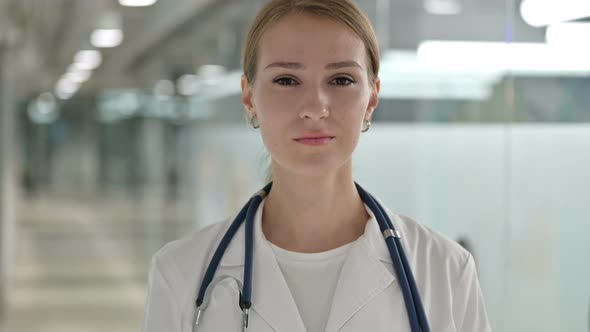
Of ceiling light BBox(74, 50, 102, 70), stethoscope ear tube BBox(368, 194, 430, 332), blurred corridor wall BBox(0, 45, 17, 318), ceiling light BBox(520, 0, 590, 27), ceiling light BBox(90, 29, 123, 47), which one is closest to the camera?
stethoscope ear tube BBox(368, 194, 430, 332)

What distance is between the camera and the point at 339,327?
4.53 ft

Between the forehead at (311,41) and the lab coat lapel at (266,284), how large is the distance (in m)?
0.30

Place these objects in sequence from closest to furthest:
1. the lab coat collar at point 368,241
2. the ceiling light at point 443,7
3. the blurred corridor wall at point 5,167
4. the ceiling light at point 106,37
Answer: the lab coat collar at point 368,241 < the ceiling light at point 443,7 < the ceiling light at point 106,37 < the blurred corridor wall at point 5,167

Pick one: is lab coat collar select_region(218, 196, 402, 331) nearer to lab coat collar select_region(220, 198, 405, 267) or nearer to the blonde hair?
lab coat collar select_region(220, 198, 405, 267)

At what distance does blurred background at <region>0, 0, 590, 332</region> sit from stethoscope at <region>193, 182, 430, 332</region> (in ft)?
1.18

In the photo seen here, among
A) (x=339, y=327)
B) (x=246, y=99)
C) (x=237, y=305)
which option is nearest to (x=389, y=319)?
(x=339, y=327)

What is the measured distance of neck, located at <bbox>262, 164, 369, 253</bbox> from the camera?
1.47 m

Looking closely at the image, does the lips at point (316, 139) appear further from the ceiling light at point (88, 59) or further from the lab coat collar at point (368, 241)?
the ceiling light at point (88, 59)

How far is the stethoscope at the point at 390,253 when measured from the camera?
136 centimetres

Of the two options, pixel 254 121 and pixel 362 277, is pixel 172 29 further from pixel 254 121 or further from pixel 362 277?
pixel 362 277

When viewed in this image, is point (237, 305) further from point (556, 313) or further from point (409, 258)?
point (556, 313)

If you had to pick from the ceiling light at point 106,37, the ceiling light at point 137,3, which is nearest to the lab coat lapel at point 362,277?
the ceiling light at point 137,3

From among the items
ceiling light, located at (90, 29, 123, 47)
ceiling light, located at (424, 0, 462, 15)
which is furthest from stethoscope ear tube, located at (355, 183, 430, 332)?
ceiling light, located at (90, 29, 123, 47)

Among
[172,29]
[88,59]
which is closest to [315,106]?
[172,29]
